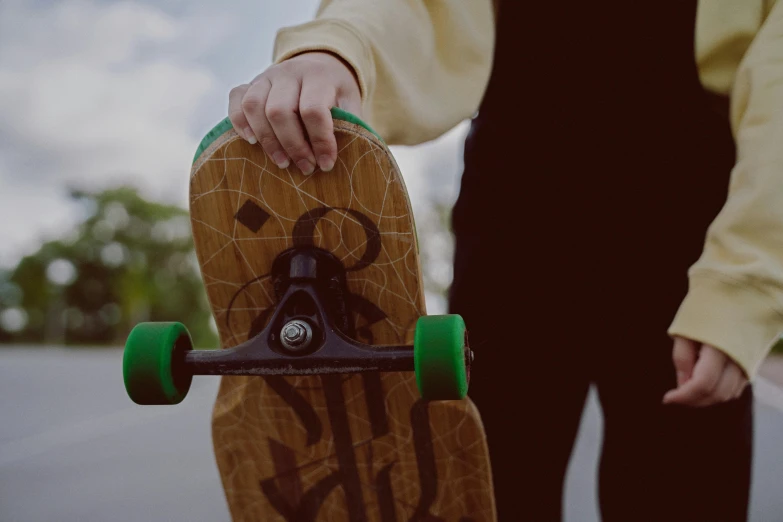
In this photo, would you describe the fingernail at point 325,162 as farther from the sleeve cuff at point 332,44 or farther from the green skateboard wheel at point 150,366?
the green skateboard wheel at point 150,366

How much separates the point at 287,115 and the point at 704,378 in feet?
2.07

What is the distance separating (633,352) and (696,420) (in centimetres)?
15

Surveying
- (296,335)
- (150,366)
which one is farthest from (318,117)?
(150,366)

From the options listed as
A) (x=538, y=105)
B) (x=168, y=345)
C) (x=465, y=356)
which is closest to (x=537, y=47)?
(x=538, y=105)

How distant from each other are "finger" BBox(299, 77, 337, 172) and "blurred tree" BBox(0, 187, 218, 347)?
94.1 feet

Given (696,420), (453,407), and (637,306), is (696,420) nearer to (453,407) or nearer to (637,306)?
(637,306)

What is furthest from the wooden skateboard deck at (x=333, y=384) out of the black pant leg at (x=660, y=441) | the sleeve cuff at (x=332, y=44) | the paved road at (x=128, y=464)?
the paved road at (x=128, y=464)

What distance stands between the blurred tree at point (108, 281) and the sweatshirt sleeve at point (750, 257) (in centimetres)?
2880

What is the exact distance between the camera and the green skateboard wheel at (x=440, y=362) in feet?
2.26

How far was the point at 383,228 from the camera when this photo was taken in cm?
83

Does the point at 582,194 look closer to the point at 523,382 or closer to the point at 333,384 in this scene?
the point at 523,382

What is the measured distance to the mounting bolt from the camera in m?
0.74

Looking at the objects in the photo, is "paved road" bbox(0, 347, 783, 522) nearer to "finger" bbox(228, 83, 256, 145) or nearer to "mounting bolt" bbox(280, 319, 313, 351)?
"mounting bolt" bbox(280, 319, 313, 351)

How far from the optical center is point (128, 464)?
11.3 feet
